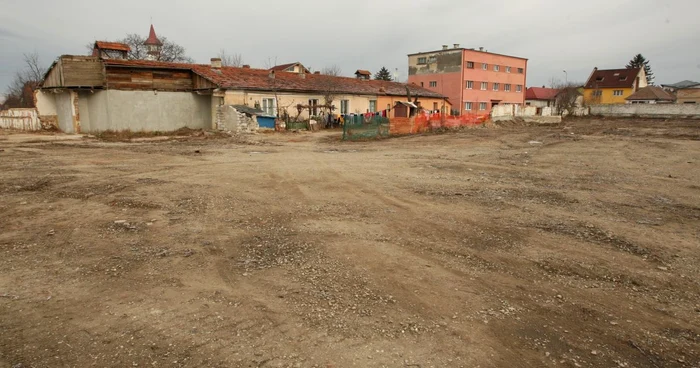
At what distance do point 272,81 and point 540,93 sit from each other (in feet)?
208

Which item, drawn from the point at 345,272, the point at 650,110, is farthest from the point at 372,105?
the point at 650,110

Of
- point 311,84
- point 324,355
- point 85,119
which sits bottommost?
point 324,355

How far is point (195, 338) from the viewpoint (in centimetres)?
365

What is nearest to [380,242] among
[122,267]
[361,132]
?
[122,267]

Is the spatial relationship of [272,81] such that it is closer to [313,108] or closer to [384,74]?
[313,108]

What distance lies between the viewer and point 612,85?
69125 mm

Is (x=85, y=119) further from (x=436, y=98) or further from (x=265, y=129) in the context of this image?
(x=436, y=98)

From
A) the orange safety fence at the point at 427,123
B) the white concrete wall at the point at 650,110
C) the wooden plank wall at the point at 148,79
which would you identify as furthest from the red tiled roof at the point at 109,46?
the white concrete wall at the point at 650,110

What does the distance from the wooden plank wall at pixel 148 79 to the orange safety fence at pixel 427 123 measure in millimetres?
14099

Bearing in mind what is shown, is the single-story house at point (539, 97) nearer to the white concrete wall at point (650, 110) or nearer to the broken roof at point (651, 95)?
the broken roof at point (651, 95)

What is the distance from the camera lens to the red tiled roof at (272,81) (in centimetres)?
2731

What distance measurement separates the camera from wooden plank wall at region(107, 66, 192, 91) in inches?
1010

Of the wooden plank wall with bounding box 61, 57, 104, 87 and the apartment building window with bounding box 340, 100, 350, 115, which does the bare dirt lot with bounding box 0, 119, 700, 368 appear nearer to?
the wooden plank wall with bounding box 61, 57, 104, 87

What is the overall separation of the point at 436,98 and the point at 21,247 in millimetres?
39933
